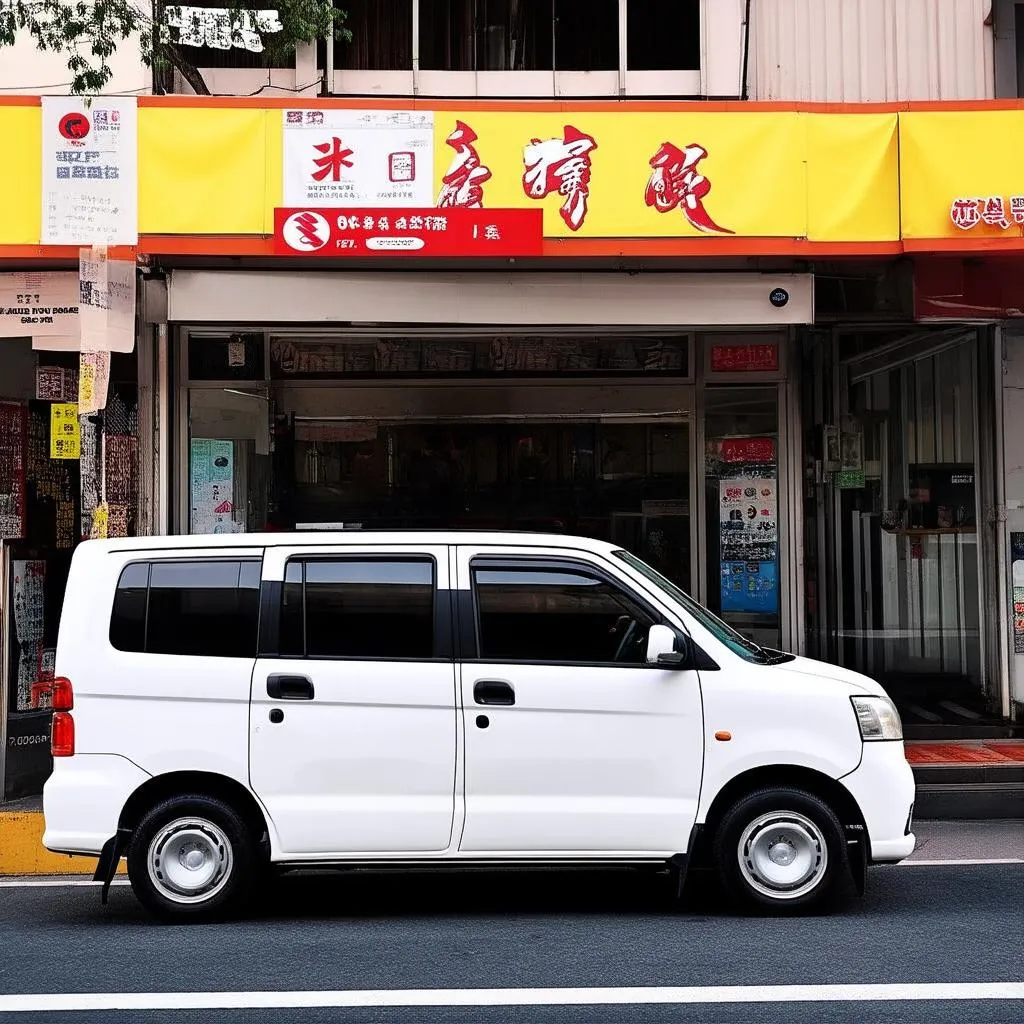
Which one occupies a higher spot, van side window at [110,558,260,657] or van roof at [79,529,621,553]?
van roof at [79,529,621,553]

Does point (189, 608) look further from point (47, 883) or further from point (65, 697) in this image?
point (47, 883)

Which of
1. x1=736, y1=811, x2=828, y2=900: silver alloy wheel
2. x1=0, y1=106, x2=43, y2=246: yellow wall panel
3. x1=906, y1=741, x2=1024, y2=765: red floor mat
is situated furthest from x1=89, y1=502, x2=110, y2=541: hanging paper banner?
x1=906, y1=741, x2=1024, y2=765: red floor mat

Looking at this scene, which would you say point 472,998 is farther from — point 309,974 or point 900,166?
point 900,166

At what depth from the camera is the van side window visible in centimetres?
703

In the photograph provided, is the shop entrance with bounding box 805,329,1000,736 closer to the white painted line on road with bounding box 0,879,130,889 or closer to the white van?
the white van

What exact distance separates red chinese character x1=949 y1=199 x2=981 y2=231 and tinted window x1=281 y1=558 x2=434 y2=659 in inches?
201

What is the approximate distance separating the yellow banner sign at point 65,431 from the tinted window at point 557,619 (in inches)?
168

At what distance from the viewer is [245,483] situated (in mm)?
12117

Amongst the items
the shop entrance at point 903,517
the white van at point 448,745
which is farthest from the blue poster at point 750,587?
the white van at point 448,745

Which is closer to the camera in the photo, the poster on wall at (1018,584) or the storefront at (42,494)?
the storefront at (42,494)

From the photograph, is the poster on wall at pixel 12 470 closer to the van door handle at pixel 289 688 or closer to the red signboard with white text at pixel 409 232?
the red signboard with white text at pixel 409 232

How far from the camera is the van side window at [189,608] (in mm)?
7031

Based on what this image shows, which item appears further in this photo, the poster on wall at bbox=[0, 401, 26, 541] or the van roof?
the poster on wall at bbox=[0, 401, 26, 541]

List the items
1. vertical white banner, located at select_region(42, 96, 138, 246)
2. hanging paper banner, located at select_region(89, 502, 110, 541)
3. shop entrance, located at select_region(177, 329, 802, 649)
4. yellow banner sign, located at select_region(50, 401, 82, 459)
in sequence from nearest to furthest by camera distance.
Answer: hanging paper banner, located at select_region(89, 502, 110, 541) → vertical white banner, located at select_region(42, 96, 138, 246) → yellow banner sign, located at select_region(50, 401, 82, 459) → shop entrance, located at select_region(177, 329, 802, 649)
